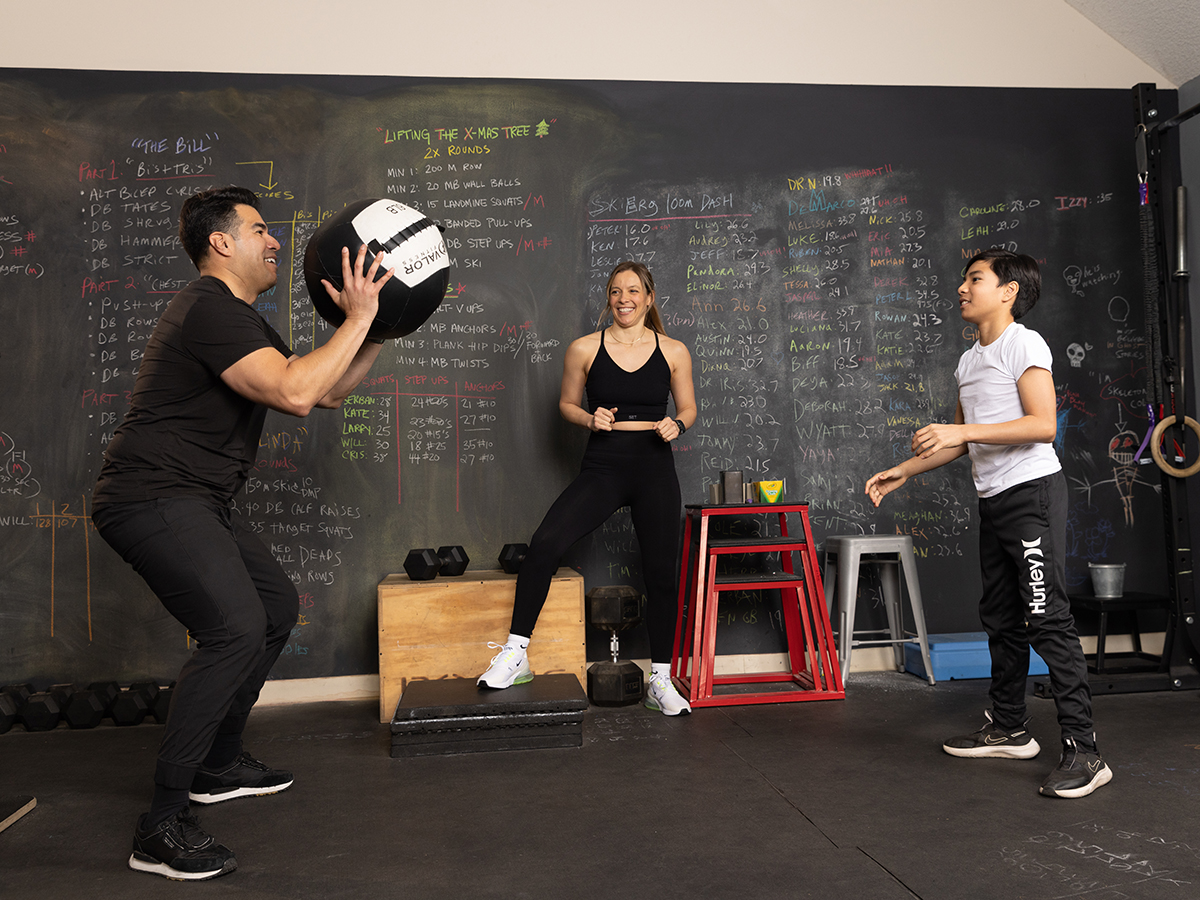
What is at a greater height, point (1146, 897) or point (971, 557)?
point (971, 557)

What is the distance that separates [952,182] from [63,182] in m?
3.72

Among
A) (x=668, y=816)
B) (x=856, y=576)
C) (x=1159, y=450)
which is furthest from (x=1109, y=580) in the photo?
(x=668, y=816)

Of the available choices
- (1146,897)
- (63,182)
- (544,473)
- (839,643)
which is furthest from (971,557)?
(63,182)

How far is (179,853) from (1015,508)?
2143 millimetres

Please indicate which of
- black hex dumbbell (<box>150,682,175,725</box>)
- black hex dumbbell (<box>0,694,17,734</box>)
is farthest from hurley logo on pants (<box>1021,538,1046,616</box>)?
black hex dumbbell (<box>0,694,17,734</box>)

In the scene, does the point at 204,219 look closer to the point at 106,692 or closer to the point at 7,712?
the point at 106,692

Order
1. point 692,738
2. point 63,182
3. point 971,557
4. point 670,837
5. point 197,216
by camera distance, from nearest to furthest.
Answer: point 670,837, point 197,216, point 692,738, point 63,182, point 971,557

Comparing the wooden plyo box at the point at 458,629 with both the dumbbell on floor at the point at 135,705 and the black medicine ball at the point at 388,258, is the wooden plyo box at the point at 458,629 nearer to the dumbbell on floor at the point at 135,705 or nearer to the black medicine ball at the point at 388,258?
the dumbbell on floor at the point at 135,705

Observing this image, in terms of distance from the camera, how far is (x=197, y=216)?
2.10 metres

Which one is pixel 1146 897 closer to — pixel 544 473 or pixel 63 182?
pixel 544 473

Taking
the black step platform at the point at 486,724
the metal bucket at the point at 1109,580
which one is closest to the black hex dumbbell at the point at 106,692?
the black step platform at the point at 486,724

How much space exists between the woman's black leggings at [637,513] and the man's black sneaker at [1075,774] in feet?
4.18

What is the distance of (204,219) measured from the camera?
2.10 m

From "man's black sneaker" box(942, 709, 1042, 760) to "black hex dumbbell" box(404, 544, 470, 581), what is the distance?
177 cm
